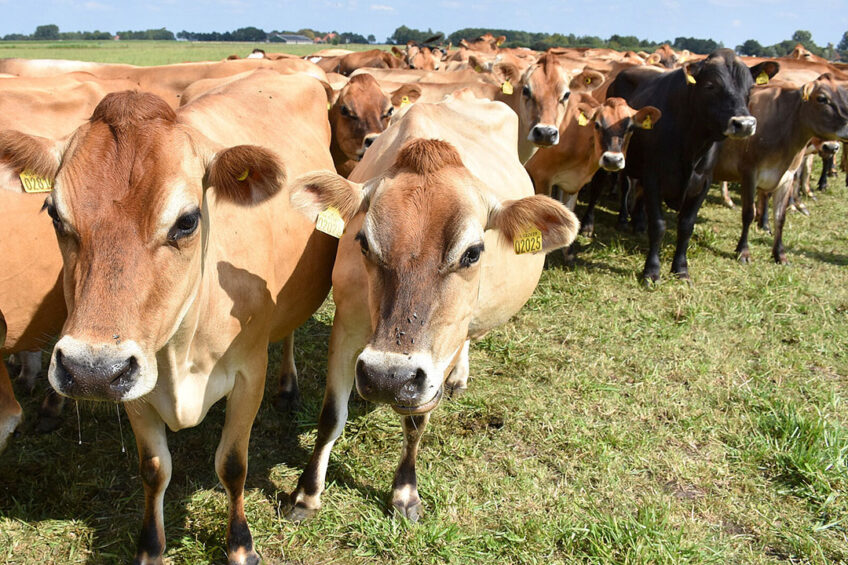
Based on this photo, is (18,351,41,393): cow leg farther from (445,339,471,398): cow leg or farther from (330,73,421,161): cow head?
(330,73,421,161): cow head

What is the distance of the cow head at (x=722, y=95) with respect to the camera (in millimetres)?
6466

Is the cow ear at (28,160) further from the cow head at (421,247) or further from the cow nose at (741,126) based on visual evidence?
the cow nose at (741,126)

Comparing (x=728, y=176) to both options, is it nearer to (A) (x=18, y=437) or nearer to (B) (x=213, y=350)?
(B) (x=213, y=350)

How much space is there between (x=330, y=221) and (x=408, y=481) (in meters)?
1.49

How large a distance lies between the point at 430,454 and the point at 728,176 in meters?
5.86

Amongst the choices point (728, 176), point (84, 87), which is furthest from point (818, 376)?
point (84, 87)

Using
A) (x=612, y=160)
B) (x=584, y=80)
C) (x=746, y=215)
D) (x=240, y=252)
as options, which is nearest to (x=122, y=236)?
(x=240, y=252)

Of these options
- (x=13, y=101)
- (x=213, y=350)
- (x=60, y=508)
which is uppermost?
(x=13, y=101)

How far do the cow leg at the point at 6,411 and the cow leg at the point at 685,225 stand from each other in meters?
5.96

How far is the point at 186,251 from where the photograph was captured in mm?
2328

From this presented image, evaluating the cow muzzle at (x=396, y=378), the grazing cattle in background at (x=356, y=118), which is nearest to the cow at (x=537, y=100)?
the grazing cattle in background at (x=356, y=118)

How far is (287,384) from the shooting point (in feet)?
14.7

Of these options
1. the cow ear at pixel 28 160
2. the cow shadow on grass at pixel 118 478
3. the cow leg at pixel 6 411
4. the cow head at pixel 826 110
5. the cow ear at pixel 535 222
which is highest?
the cow head at pixel 826 110

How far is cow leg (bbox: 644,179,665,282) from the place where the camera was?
6.86 metres
